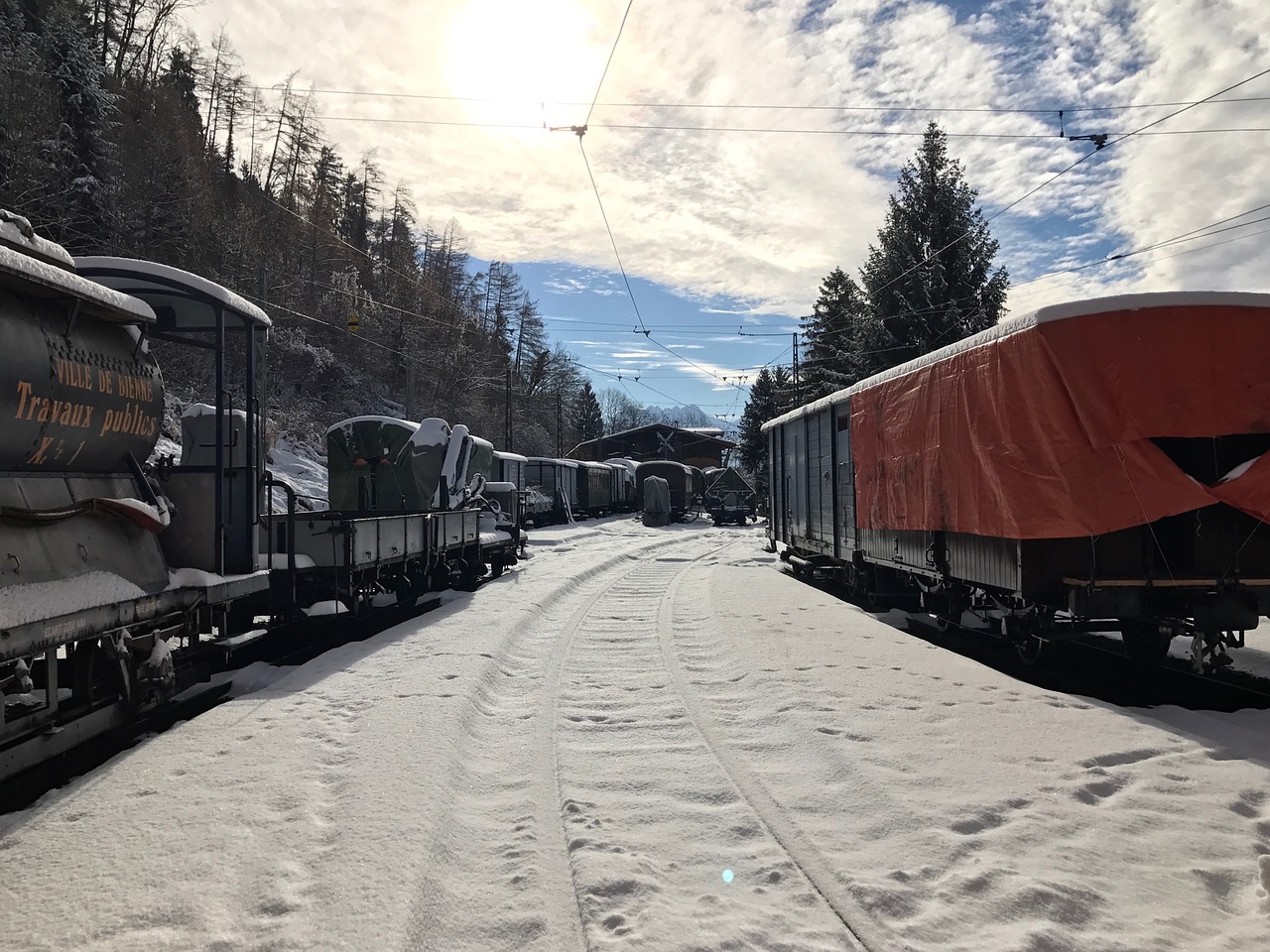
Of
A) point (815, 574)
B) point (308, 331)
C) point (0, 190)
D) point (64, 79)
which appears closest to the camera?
point (815, 574)

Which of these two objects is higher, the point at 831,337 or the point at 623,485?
the point at 831,337

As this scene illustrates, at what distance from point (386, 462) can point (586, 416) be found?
86343mm

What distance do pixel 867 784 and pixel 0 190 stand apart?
26.1 m

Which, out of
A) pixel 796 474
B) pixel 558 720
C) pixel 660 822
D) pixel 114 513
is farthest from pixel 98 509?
pixel 796 474

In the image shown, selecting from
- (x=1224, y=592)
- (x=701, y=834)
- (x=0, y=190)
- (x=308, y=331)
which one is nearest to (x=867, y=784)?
(x=701, y=834)

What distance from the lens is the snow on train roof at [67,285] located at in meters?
4.26

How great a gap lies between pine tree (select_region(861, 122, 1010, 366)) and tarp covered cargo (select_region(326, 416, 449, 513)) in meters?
20.1

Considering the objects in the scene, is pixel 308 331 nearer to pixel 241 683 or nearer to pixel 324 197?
pixel 324 197

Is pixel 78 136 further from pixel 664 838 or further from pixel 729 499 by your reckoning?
pixel 664 838

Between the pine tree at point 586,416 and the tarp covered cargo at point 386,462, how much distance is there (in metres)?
82.7

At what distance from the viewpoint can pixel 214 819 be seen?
12.6ft

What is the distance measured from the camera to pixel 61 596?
176 inches

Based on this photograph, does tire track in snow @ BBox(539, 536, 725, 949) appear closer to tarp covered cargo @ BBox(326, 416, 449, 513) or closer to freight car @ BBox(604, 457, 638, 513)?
tarp covered cargo @ BBox(326, 416, 449, 513)

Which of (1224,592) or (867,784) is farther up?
(1224,592)
